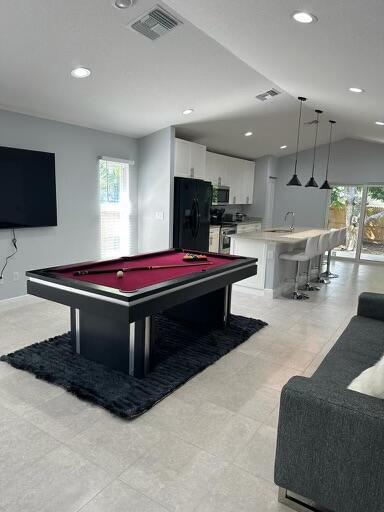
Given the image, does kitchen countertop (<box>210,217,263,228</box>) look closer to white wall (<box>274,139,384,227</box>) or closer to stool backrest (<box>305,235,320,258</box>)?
white wall (<box>274,139,384,227</box>)

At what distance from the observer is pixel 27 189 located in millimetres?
4449

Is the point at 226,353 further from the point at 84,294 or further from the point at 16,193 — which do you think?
the point at 16,193

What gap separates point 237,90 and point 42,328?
12.0ft

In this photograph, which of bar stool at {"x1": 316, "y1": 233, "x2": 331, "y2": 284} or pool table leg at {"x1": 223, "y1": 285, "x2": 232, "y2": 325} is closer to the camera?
pool table leg at {"x1": 223, "y1": 285, "x2": 232, "y2": 325}

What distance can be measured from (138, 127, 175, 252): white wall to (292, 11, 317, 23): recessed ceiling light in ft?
11.2

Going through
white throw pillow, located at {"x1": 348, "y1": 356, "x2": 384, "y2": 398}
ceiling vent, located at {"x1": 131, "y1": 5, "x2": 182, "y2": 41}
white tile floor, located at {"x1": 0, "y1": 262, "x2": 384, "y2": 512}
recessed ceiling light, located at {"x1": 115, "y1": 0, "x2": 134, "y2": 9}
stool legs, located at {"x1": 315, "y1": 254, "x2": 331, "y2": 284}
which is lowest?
white tile floor, located at {"x1": 0, "y1": 262, "x2": 384, "y2": 512}

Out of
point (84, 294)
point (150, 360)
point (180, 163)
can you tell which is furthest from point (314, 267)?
point (84, 294)

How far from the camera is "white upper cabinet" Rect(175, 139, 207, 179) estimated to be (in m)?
5.98

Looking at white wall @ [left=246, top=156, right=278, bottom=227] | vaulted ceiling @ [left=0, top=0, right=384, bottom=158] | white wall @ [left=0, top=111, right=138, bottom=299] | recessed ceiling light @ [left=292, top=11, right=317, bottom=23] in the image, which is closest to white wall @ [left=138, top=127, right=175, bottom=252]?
vaulted ceiling @ [left=0, top=0, right=384, bottom=158]

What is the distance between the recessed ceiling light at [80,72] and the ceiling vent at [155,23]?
795 millimetres

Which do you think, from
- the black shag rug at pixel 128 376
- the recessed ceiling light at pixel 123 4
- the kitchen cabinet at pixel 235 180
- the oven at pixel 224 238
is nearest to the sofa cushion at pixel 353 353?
the black shag rug at pixel 128 376

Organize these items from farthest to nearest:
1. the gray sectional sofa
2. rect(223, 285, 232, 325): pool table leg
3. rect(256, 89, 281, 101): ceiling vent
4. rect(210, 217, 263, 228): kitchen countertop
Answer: rect(210, 217, 263, 228): kitchen countertop, rect(256, 89, 281, 101): ceiling vent, rect(223, 285, 232, 325): pool table leg, the gray sectional sofa

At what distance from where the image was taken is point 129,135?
19.3 ft

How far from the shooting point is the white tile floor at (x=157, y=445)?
1.79 metres
